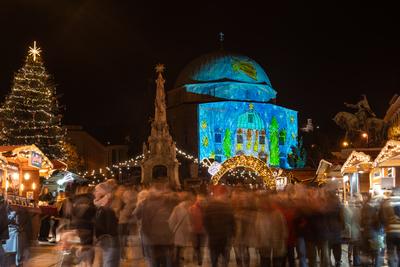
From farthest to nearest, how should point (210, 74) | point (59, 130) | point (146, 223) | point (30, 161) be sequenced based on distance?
1. point (210, 74)
2. point (59, 130)
3. point (30, 161)
4. point (146, 223)

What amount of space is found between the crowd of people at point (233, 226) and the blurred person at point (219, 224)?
2 cm

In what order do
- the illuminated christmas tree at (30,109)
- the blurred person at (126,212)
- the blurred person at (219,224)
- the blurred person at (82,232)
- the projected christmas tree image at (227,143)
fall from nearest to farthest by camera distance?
the blurred person at (82,232) < the blurred person at (219,224) < the blurred person at (126,212) < the illuminated christmas tree at (30,109) < the projected christmas tree image at (227,143)

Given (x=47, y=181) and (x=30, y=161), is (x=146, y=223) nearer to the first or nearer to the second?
(x=30, y=161)

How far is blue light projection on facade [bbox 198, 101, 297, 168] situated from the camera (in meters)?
75.8

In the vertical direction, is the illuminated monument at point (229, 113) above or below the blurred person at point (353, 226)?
above

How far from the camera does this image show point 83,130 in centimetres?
8300

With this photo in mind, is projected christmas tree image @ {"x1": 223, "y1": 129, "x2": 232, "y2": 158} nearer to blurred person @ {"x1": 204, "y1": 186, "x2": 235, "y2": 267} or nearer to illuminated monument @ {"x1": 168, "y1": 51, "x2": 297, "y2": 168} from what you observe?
illuminated monument @ {"x1": 168, "y1": 51, "x2": 297, "y2": 168}

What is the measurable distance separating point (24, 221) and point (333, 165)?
69.5 ft

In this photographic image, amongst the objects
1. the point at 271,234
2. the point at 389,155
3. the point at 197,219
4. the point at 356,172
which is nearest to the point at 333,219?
the point at 271,234

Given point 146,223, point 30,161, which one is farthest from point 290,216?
point 30,161

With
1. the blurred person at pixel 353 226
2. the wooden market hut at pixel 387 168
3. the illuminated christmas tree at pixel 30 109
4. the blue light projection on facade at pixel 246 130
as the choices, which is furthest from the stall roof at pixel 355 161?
the blue light projection on facade at pixel 246 130

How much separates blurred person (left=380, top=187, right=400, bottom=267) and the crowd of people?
19 mm

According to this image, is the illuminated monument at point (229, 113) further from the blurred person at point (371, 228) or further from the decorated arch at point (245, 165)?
the blurred person at point (371, 228)

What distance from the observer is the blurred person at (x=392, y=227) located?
13.4 meters
